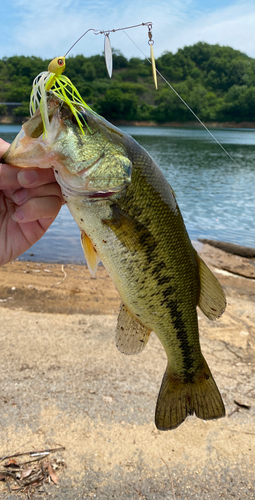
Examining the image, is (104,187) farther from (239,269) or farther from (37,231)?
(239,269)

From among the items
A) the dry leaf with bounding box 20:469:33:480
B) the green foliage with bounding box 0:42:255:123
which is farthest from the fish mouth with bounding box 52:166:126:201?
the green foliage with bounding box 0:42:255:123

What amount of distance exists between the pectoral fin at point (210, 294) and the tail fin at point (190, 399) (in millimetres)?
422

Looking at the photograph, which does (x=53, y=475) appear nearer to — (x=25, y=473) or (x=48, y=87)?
(x=25, y=473)

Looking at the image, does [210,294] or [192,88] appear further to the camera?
[192,88]

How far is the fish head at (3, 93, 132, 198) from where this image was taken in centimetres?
182

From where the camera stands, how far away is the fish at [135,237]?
186cm

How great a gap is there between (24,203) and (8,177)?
0.20 m

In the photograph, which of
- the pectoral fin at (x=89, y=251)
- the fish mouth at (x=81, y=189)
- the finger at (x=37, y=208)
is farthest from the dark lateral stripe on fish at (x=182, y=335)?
the finger at (x=37, y=208)

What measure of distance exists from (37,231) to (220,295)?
Result: 4.71ft

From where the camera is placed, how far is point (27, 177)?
2.10 meters

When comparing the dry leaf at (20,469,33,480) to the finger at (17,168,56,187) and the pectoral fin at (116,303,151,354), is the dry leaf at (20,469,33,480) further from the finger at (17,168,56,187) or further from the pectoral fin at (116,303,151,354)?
the finger at (17,168,56,187)

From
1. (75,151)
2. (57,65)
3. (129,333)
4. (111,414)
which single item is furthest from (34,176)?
(111,414)

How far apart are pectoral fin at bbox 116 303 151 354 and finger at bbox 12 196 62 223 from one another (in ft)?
2.59

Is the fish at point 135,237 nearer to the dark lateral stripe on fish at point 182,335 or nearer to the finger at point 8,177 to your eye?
the dark lateral stripe on fish at point 182,335
